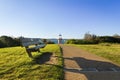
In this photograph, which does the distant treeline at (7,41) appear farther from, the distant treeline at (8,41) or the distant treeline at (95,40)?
the distant treeline at (95,40)

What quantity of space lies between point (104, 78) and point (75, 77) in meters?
0.86

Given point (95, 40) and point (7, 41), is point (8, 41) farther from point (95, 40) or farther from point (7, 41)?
point (95, 40)

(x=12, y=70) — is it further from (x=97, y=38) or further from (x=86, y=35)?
(x=86, y=35)

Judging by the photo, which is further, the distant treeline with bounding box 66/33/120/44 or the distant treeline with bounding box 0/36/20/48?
the distant treeline with bounding box 66/33/120/44

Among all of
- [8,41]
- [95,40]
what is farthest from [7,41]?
[95,40]

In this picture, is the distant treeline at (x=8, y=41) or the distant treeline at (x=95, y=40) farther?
the distant treeline at (x=95, y=40)

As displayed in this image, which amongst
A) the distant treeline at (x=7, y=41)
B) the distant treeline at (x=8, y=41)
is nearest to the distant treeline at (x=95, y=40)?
the distant treeline at (x=8, y=41)

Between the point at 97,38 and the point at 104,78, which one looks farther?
the point at 97,38

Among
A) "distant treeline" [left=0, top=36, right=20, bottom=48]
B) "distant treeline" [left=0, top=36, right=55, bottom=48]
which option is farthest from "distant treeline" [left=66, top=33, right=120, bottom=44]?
Answer: "distant treeline" [left=0, top=36, right=20, bottom=48]

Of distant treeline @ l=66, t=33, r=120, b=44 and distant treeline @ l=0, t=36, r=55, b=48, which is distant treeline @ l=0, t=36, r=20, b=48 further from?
distant treeline @ l=66, t=33, r=120, b=44

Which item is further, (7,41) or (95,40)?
(95,40)

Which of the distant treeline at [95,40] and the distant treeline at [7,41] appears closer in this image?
the distant treeline at [7,41]

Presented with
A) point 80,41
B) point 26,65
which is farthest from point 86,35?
point 26,65

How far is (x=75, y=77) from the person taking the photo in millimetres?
6289
